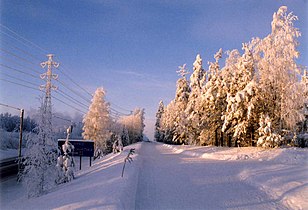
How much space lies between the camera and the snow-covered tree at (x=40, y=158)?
1809 cm

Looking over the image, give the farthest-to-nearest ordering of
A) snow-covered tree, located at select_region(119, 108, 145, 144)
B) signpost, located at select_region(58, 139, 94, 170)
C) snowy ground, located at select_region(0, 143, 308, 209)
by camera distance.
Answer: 1. snow-covered tree, located at select_region(119, 108, 145, 144)
2. signpost, located at select_region(58, 139, 94, 170)
3. snowy ground, located at select_region(0, 143, 308, 209)

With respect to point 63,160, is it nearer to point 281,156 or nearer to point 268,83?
point 281,156

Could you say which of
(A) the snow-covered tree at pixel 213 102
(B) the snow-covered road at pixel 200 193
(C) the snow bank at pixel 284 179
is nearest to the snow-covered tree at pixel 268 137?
(C) the snow bank at pixel 284 179

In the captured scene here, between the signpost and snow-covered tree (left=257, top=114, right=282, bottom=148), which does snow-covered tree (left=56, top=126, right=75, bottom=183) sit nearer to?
the signpost

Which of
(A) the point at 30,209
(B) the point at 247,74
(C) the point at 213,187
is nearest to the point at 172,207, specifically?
(C) the point at 213,187

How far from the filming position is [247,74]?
3256 centimetres

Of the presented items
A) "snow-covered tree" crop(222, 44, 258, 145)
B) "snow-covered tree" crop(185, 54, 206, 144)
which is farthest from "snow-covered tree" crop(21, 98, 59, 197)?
"snow-covered tree" crop(185, 54, 206, 144)

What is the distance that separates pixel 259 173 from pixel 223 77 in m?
24.3

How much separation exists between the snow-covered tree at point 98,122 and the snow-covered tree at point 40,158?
28263 mm

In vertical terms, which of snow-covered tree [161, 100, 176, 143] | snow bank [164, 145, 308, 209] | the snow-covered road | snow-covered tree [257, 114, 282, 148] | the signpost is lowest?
the snow-covered road

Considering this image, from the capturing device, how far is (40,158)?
59.7 ft

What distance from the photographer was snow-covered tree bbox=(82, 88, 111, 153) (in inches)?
1881

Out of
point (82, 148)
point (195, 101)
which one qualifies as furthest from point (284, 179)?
point (195, 101)

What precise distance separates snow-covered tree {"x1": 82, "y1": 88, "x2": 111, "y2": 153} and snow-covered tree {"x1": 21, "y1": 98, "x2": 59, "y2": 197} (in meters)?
28.3
